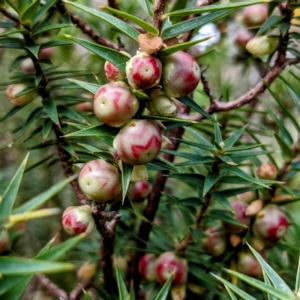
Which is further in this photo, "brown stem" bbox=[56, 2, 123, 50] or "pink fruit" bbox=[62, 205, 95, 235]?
"brown stem" bbox=[56, 2, 123, 50]

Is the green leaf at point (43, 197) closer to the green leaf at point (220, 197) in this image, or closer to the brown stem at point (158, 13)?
the brown stem at point (158, 13)

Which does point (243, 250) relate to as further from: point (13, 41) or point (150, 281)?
point (13, 41)

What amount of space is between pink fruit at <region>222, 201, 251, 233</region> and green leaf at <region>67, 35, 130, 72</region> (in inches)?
12.5

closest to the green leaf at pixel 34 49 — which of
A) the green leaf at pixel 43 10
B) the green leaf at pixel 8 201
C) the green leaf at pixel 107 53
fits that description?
the green leaf at pixel 43 10

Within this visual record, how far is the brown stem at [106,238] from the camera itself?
20.7 inches

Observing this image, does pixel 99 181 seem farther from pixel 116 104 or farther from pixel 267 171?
pixel 267 171

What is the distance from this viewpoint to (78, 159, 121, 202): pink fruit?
1.58 ft

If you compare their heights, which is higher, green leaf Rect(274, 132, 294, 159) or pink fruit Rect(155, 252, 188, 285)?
green leaf Rect(274, 132, 294, 159)

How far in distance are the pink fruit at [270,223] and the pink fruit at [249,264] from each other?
0.04 metres

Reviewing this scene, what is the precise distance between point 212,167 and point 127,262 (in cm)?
29

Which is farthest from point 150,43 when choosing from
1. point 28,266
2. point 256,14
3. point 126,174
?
point 256,14

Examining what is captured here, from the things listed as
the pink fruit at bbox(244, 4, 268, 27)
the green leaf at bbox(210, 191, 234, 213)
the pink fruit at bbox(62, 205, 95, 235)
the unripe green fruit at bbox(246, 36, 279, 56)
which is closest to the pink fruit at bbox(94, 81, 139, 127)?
the pink fruit at bbox(62, 205, 95, 235)

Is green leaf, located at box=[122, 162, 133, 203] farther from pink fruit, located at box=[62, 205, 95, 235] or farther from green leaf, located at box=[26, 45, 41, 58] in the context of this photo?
green leaf, located at box=[26, 45, 41, 58]

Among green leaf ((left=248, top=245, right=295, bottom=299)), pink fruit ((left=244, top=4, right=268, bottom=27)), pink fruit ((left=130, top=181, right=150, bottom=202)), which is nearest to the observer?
green leaf ((left=248, top=245, right=295, bottom=299))
